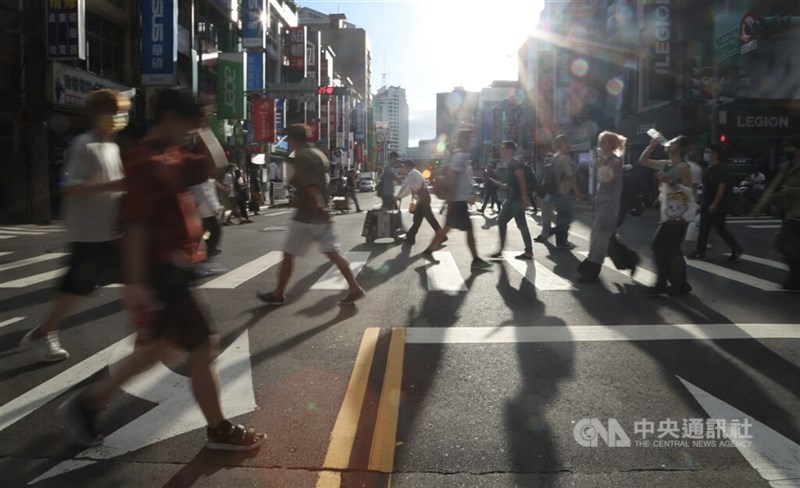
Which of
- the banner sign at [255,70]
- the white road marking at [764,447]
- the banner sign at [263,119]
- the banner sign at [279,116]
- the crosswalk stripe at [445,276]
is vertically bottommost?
the white road marking at [764,447]

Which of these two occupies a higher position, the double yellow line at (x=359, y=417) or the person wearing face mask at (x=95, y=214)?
the person wearing face mask at (x=95, y=214)

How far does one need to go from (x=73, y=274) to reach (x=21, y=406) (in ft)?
3.27

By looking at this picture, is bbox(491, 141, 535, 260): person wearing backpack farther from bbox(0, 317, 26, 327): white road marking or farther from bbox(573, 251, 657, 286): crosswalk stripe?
bbox(0, 317, 26, 327): white road marking

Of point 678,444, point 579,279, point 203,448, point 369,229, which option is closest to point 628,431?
point 678,444

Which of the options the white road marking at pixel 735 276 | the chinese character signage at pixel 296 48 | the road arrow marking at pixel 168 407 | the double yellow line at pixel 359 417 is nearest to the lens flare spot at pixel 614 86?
the chinese character signage at pixel 296 48

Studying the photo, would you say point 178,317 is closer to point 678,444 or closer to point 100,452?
point 100,452

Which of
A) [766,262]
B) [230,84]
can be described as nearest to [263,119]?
[230,84]

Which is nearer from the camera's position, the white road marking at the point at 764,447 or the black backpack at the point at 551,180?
the white road marking at the point at 764,447

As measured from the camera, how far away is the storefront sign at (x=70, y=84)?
2076cm

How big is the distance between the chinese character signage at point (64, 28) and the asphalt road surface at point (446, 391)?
1459cm

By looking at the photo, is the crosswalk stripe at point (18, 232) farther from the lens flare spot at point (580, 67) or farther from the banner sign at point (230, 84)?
the lens flare spot at point (580, 67)

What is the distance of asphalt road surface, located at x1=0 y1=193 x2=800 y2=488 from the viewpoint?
3098 millimetres

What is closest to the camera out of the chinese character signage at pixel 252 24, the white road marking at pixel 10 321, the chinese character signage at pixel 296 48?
the white road marking at pixel 10 321

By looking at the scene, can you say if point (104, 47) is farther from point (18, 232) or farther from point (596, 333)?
point (596, 333)
